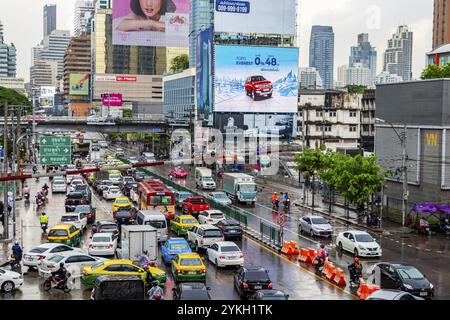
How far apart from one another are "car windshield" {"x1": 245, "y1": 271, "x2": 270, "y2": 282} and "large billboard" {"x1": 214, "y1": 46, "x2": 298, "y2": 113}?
72293 mm

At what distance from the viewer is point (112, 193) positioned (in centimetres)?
6247

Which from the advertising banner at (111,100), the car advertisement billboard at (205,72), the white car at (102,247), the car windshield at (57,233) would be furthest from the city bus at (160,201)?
the advertising banner at (111,100)

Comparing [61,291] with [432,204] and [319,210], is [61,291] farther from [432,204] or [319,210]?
[319,210]

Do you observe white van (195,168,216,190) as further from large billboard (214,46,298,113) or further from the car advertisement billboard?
the car advertisement billboard

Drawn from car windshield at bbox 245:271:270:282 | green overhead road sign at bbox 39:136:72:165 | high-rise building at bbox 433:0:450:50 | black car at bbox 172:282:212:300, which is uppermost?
high-rise building at bbox 433:0:450:50

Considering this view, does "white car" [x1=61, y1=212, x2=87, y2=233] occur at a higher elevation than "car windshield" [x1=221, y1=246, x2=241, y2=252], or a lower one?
lower

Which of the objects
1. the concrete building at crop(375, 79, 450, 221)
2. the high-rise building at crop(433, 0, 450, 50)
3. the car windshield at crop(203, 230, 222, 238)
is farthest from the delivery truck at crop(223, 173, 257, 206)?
the high-rise building at crop(433, 0, 450, 50)

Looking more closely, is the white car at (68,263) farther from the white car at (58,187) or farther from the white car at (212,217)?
the white car at (58,187)

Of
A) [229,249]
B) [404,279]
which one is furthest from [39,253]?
[404,279]

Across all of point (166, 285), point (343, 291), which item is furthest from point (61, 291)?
point (343, 291)

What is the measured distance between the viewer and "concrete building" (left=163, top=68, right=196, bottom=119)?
6196 inches

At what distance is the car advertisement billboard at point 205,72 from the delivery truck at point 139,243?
71907 mm
